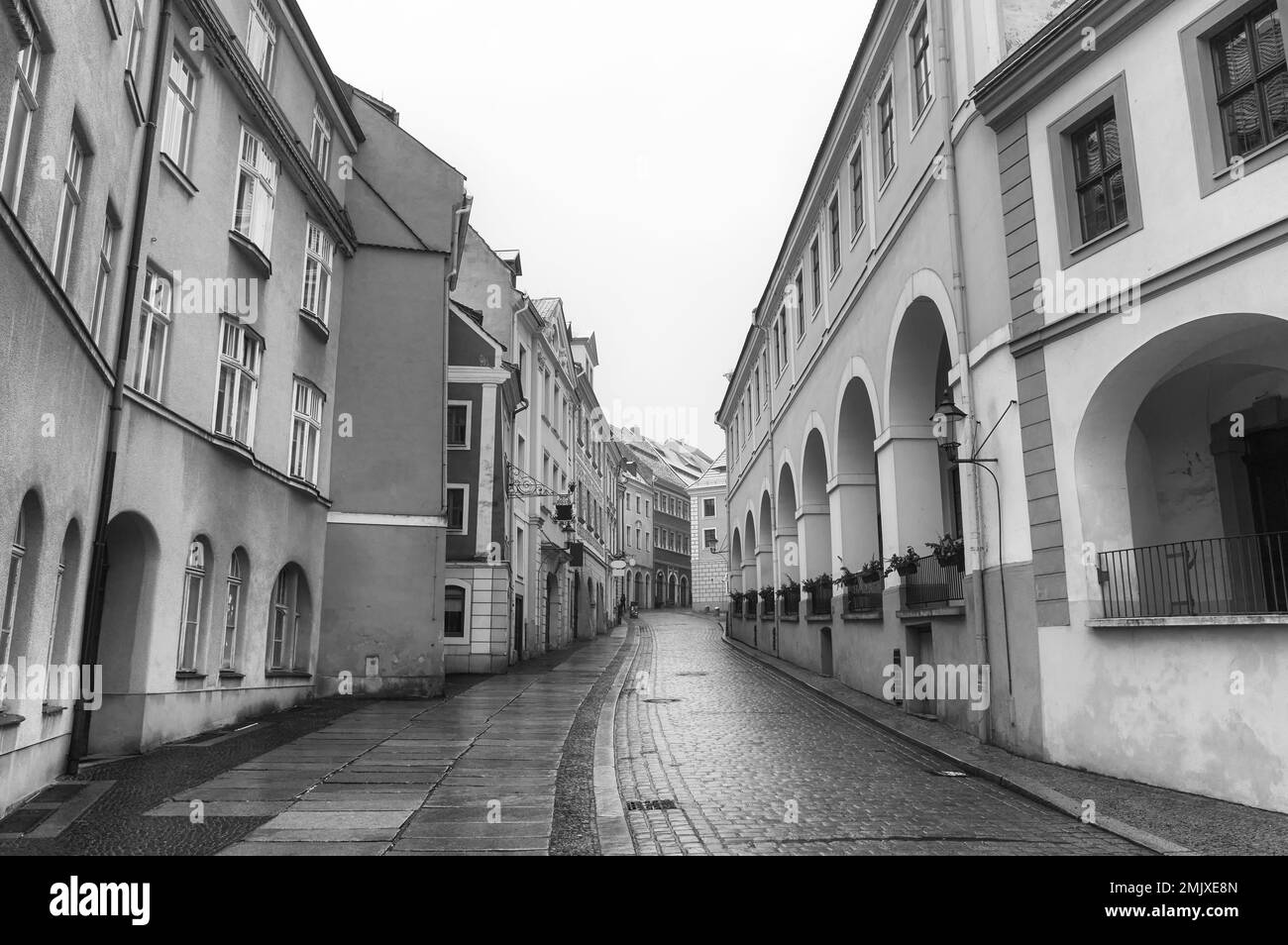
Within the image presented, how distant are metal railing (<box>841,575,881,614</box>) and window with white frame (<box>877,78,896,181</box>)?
7.07 m

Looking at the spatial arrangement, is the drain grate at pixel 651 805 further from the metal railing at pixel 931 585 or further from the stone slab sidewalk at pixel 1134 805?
the metal railing at pixel 931 585

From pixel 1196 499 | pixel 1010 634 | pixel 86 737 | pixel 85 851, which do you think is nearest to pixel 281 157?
pixel 86 737

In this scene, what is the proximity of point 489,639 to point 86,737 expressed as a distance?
1529 cm

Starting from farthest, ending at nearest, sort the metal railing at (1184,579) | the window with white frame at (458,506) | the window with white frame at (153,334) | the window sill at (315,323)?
1. the window with white frame at (458,506)
2. the window sill at (315,323)
3. the window with white frame at (153,334)
4. the metal railing at (1184,579)

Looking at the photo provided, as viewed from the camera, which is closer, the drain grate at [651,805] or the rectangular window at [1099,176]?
the drain grate at [651,805]

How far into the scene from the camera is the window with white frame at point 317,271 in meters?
16.8

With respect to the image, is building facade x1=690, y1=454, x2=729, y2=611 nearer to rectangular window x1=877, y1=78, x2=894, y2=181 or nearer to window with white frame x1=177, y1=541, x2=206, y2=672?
rectangular window x1=877, y1=78, x2=894, y2=181

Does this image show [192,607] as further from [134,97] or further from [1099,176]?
[1099,176]

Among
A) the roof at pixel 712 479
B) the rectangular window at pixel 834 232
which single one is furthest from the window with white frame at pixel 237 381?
the roof at pixel 712 479

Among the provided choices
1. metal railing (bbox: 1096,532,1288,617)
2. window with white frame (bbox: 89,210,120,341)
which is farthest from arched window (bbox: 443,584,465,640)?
metal railing (bbox: 1096,532,1288,617)

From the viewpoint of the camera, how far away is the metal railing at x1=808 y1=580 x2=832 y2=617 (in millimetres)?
20766

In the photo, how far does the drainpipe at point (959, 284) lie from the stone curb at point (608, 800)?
460cm
